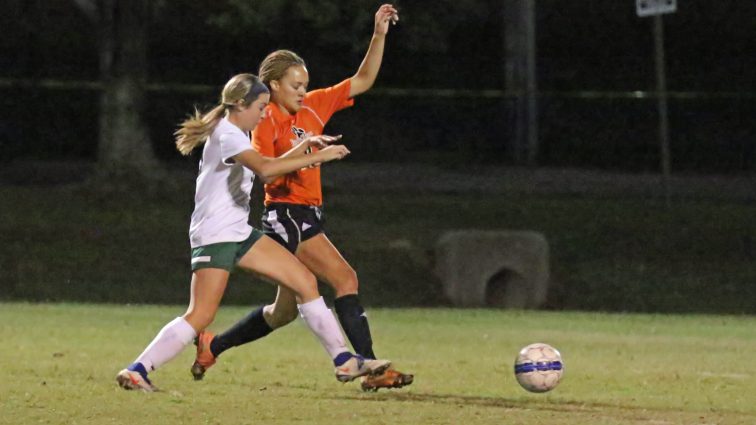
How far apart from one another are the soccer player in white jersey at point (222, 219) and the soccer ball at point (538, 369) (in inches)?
58.2

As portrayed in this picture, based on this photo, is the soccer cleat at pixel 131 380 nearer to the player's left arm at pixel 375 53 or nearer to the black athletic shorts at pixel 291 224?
the black athletic shorts at pixel 291 224

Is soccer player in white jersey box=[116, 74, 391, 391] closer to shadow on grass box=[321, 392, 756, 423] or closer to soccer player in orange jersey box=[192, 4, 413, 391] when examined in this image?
soccer player in orange jersey box=[192, 4, 413, 391]

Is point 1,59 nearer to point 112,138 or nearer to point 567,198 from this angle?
point 112,138

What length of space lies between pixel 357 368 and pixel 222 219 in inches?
47.3

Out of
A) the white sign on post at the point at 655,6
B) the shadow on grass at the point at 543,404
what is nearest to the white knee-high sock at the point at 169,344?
the shadow on grass at the point at 543,404

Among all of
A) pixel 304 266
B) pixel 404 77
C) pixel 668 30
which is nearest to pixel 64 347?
pixel 304 266

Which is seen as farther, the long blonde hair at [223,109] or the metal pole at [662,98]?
the metal pole at [662,98]

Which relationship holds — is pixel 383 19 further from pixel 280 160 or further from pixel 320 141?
pixel 280 160

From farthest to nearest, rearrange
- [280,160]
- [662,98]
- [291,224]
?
[662,98], [291,224], [280,160]

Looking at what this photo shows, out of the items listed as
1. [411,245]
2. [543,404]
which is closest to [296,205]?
[543,404]

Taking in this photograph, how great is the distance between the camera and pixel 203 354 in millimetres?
10930

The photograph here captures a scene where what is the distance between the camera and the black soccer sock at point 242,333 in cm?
1094

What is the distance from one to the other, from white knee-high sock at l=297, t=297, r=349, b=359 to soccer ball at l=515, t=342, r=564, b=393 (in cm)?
108

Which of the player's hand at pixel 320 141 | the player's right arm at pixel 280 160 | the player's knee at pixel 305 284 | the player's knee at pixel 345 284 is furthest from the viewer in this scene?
the player's knee at pixel 345 284
